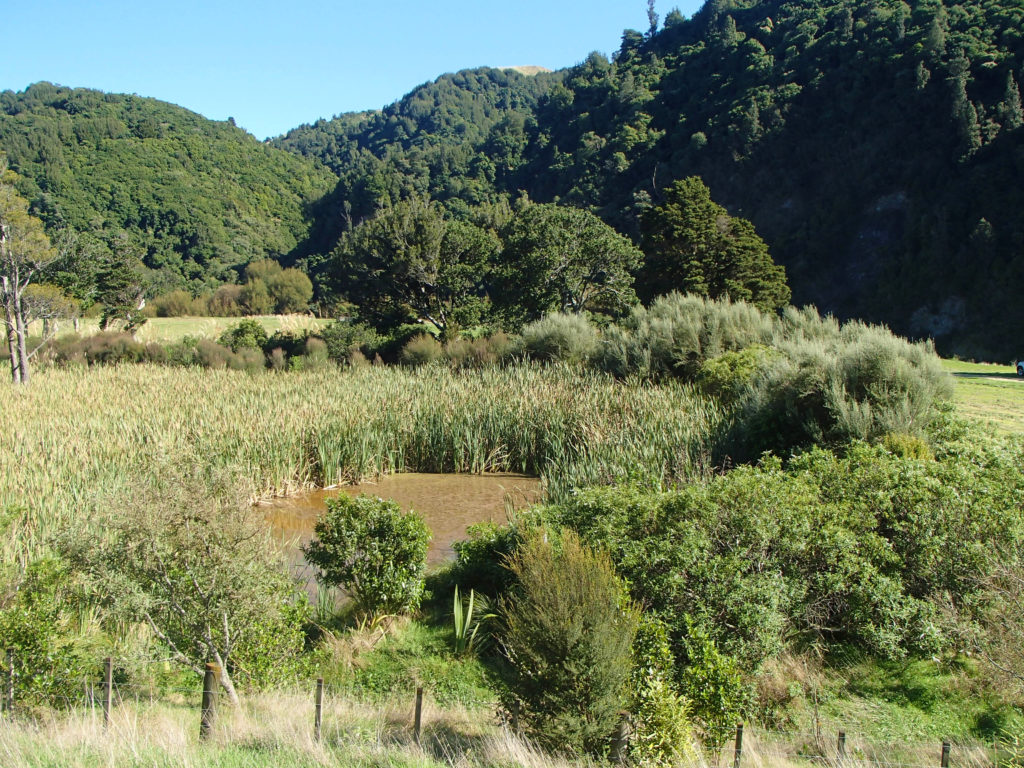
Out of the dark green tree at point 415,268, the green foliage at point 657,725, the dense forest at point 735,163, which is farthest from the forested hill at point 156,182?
the green foliage at point 657,725

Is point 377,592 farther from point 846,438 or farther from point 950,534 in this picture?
point 846,438

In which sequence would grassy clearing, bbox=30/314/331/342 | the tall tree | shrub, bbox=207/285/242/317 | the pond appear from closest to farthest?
the pond, the tall tree, grassy clearing, bbox=30/314/331/342, shrub, bbox=207/285/242/317

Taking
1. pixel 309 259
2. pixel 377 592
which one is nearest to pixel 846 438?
pixel 377 592

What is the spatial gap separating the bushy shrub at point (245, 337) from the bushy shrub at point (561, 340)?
12.4 m

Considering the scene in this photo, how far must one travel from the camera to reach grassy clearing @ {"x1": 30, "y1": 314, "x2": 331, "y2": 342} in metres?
32.0

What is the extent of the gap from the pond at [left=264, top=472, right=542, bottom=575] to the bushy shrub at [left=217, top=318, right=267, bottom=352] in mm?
16820

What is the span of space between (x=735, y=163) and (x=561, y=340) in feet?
129

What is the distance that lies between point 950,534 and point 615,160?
2087 inches

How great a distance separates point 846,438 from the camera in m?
9.37

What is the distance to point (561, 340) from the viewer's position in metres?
19.7

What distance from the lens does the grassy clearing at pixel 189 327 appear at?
105 feet

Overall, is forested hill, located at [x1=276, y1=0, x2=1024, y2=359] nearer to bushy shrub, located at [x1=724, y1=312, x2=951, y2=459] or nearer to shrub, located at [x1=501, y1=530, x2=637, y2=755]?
bushy shrub, located at [x1=724, y1=312, x2=951, y2=459]

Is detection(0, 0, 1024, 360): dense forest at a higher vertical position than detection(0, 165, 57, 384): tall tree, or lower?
higher

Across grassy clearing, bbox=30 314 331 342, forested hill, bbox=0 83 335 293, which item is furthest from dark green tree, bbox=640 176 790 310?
forested hill, bbox=0 83 335 293
